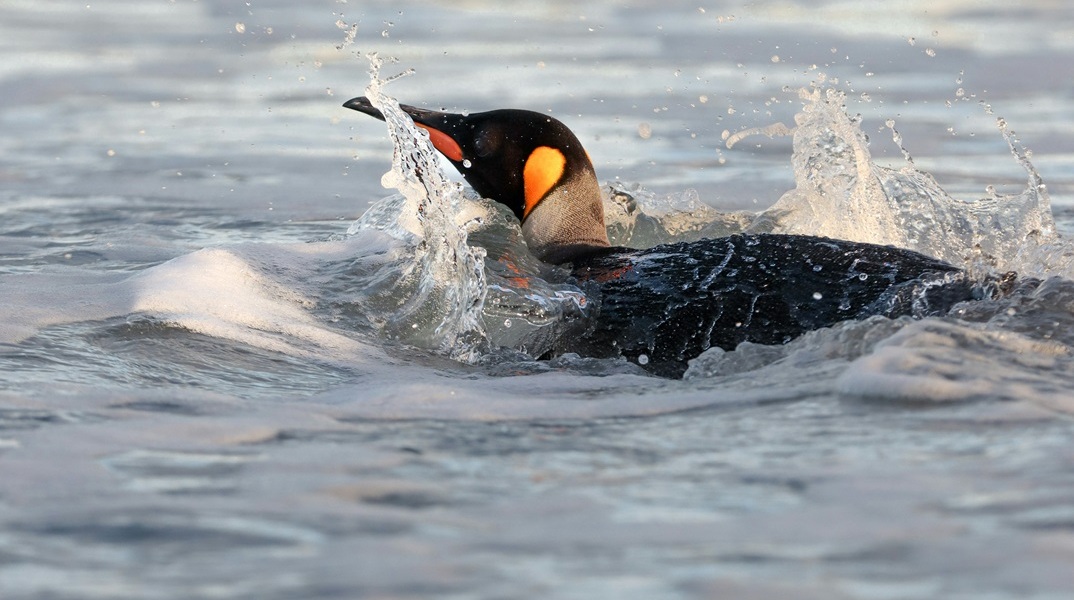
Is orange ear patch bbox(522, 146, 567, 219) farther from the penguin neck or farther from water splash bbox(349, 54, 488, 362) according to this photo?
water splash bbox(349, 54, 488, 362)

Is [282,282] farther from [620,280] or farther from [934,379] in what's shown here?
[934,379]

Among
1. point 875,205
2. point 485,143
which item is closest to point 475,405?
point 485,143

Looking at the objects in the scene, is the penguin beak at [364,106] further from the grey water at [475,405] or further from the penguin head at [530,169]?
the grey water at [475,405]

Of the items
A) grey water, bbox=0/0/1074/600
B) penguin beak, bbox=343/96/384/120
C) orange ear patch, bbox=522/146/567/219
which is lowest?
grey water, bbox=0/0/1074/600

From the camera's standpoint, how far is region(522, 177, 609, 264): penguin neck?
198 inches

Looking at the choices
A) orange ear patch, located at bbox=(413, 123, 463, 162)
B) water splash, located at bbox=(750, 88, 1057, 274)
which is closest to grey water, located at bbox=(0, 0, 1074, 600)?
water splash, located at bbox=(750, 88, 1057, 274)

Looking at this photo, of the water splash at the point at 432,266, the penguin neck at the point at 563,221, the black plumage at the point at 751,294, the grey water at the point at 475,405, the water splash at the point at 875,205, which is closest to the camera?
the grey water at the point at 475,405

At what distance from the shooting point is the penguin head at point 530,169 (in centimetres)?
492

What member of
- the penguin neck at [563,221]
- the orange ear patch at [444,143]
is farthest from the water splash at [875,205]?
the orange ear patch at [444,143]

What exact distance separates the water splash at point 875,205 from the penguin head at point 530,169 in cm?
90

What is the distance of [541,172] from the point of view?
16.6ft

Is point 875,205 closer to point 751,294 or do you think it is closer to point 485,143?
point 485,143

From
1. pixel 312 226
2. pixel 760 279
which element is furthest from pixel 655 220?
pixel 760 279

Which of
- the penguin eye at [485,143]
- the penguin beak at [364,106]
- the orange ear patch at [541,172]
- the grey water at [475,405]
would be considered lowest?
the grey water at [475,405]
